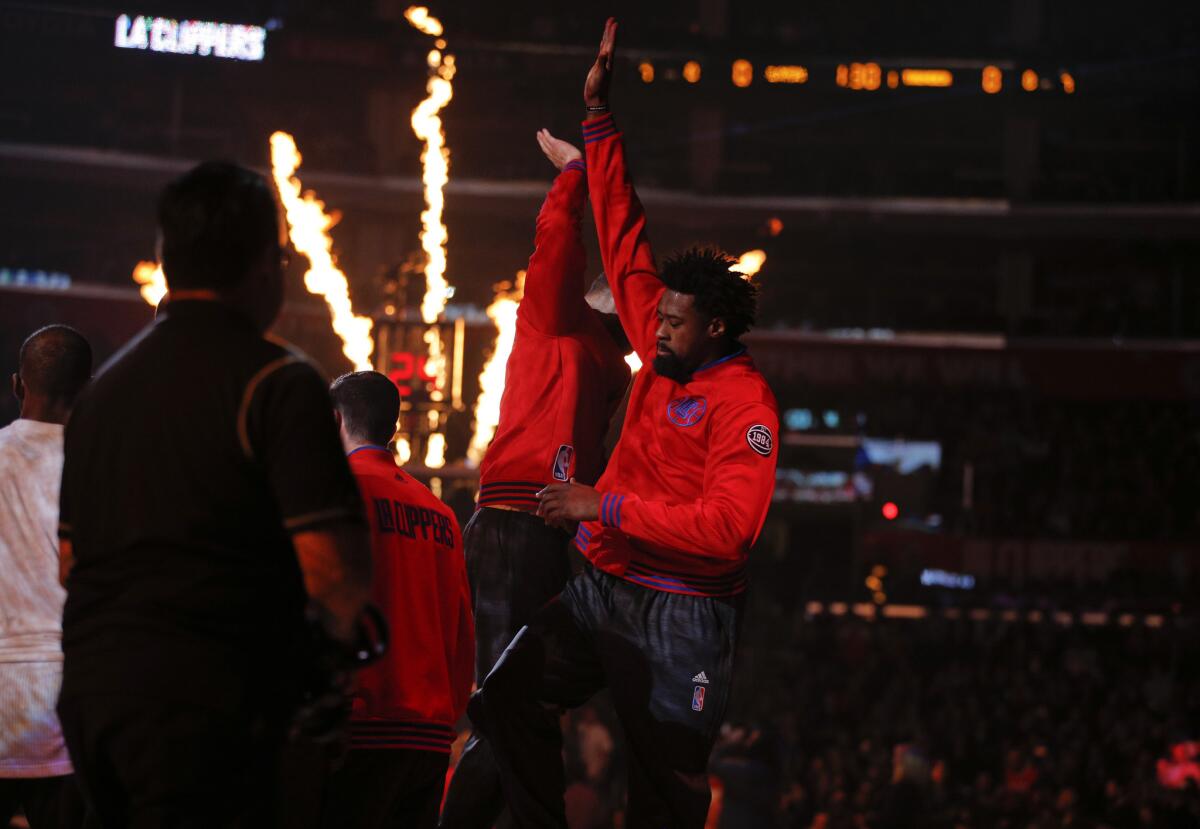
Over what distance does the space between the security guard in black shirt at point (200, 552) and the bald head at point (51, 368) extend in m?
1.43

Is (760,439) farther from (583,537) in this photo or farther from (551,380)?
(551,380)

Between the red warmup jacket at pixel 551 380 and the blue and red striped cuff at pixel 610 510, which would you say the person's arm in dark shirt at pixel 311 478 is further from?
the red warmup jacket at pixel 551 380

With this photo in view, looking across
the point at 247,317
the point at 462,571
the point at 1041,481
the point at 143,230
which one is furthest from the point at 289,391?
the point at 143,230

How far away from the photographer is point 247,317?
234 cm

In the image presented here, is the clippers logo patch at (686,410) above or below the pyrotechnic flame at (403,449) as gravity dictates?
above

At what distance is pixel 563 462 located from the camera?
427cm

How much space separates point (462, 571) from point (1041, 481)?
2218 cm

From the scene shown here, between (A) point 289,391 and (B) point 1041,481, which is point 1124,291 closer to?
(B) point 1041,481

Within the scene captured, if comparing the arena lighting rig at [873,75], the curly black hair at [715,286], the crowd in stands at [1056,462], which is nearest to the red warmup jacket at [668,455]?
the curly black hair at [715,286]

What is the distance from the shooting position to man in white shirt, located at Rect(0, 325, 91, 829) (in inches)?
135

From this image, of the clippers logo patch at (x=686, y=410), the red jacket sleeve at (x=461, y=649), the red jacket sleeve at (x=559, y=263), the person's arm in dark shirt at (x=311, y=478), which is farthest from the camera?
the red jacket sleeve at (x=559, y=263)

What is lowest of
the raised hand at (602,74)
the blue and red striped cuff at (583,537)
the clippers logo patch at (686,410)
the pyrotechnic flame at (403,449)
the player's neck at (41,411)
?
the blue and red striped cuff at (583,537)

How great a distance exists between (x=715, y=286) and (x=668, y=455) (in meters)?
0.52

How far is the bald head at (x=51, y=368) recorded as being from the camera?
3.61 meters
